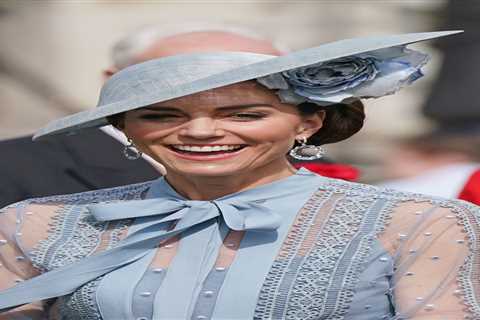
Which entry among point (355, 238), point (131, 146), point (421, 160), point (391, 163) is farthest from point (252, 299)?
point (391, 163)

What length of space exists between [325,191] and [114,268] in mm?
474

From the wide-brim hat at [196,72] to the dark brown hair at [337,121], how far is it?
0.10 meters

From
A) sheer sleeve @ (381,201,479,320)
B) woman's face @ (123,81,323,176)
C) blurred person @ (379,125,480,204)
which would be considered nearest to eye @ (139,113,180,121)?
woman's face @ (123,81,323,176)

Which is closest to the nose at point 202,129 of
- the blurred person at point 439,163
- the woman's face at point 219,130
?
the woman's face at point 219,130

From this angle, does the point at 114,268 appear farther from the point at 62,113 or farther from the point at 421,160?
the point at 62,113

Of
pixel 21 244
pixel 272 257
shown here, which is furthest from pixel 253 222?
pixel 21 244

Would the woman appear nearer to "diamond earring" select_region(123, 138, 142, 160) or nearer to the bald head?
"diamond earring" select_region(123, 138, 142, 160)

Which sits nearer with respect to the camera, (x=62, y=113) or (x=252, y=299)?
(x=252, y=299)

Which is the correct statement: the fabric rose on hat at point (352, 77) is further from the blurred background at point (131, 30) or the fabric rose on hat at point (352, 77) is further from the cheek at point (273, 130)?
the blurred background at point (131, 30)

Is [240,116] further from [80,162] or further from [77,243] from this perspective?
[80,162]

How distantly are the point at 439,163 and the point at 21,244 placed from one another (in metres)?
2.40

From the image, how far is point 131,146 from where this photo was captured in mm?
3293

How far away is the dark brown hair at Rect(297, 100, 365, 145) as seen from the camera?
3.24 m

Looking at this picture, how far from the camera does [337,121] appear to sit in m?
3.28
